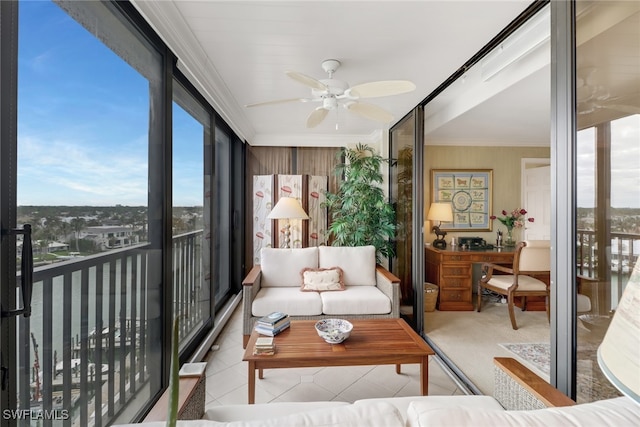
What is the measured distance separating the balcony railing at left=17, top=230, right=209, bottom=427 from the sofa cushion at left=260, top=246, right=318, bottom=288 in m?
1.47

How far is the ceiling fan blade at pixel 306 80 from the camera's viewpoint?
175 cm

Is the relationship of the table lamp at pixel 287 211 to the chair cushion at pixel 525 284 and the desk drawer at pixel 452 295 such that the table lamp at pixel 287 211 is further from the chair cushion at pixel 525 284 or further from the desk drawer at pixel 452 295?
the chair cushion at pixel 525 284

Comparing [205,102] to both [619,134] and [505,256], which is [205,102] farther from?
[505,256]

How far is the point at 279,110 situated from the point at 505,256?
11.1 feet

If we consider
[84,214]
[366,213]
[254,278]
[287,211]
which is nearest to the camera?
[84,214]

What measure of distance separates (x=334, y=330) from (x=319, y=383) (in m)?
0.51

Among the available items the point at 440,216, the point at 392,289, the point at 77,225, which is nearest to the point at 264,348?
the point at 77,225

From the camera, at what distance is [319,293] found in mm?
2969

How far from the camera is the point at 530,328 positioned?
3217 mm

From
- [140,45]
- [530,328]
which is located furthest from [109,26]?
[530,328]

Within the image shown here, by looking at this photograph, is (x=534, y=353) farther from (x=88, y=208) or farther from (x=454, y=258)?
(x=88, y=208)

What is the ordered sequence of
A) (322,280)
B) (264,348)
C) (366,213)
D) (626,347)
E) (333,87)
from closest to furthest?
(626,347) → (264,348) → (333,87) → (322,280) → (366,213)

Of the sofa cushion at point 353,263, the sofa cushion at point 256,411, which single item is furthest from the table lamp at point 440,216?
the sofa cushion at point 256,411

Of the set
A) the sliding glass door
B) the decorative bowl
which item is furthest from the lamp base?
the sliding glass door
